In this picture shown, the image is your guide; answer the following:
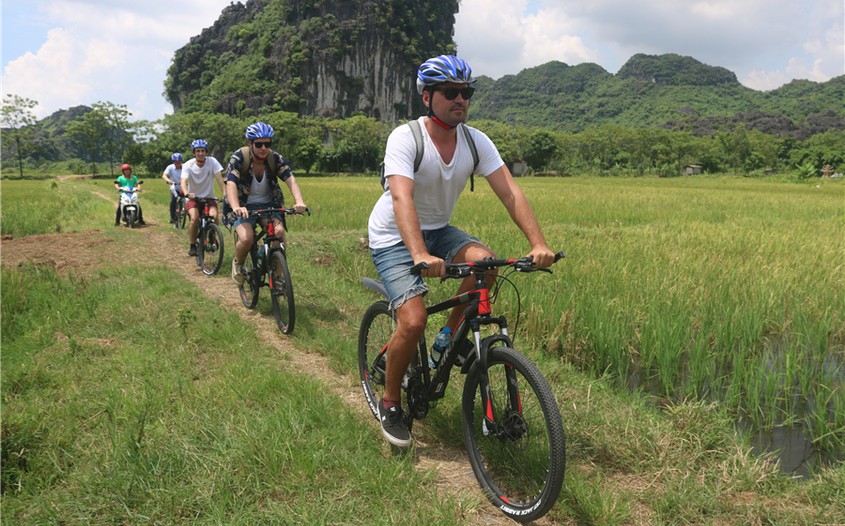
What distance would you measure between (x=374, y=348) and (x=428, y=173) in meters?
1.35

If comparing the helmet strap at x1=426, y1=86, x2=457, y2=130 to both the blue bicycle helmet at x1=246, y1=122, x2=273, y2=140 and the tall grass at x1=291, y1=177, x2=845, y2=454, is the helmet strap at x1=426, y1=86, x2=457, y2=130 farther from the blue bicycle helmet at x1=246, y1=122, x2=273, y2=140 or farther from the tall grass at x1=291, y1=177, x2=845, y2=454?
the blue bicycle helmet at x1=246, y1=122, x2=273, y2=140

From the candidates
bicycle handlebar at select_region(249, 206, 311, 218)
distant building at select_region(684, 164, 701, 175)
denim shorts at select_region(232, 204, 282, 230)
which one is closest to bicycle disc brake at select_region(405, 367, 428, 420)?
bicycle handlebar at select_region(249, 206, 311, 218)

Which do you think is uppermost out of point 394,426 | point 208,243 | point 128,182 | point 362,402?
point 128,182

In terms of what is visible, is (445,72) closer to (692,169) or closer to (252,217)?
(252,217)

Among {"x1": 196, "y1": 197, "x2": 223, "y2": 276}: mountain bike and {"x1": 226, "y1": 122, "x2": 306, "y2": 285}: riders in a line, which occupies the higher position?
{"x1": 226, "y1": 122, "x2": 306, "y2": 285}: riders in a line

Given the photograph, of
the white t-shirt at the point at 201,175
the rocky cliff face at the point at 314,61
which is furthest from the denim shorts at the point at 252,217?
the rocky cliff face at the point at 314,61

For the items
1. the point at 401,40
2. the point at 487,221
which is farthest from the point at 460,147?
the point at 401,40

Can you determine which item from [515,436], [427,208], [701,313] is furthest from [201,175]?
[515,436]

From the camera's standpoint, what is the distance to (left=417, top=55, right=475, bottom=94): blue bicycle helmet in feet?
8.18

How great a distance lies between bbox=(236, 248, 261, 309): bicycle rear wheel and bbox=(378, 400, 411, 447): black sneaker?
10.7ft

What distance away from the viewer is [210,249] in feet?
25.9

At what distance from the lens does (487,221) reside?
1145 cm

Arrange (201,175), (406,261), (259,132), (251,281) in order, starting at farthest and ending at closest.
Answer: (201,175) → (251,281) → (259,132) → (406,261)

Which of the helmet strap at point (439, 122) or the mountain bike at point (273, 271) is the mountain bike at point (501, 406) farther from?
the mountain bike at point (273, 271)
